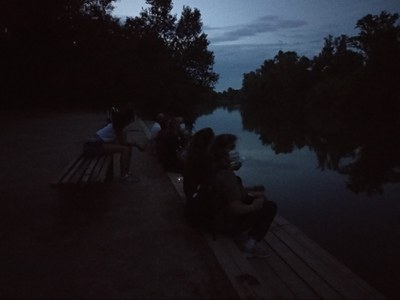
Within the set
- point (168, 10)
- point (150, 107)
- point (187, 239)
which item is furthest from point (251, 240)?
point (168, 10)

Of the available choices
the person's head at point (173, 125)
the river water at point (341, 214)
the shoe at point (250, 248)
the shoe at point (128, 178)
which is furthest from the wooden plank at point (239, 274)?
the person's head at point (173, 125)

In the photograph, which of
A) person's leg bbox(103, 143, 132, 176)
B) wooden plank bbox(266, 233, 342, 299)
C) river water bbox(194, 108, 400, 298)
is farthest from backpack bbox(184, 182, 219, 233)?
river water bbox(194, 108, 400, 298)

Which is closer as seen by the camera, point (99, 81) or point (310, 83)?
point (99, 81)

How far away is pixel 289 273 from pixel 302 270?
16 cm

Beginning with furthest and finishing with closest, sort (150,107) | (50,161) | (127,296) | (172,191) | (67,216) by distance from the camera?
(150,107), (50,161), (172,191), (67,216), (127,296)

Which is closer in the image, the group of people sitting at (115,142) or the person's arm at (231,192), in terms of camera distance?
the person's arm at (231,192)

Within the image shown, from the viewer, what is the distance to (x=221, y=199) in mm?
5184

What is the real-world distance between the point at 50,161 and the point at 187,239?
6.48m

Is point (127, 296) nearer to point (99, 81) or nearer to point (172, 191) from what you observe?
point (172, 191)

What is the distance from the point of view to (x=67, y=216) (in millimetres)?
6328

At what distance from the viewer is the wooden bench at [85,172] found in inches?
230

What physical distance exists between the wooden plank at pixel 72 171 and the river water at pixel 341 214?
5.46 meters

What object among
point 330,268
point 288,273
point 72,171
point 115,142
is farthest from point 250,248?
point 115,142

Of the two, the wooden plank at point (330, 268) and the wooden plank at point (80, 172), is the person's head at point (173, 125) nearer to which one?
the wooden plank at point (80, 172)
